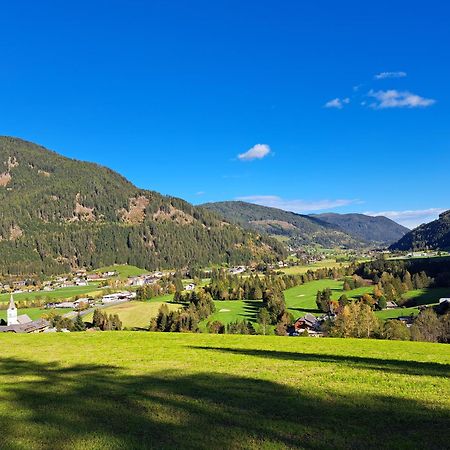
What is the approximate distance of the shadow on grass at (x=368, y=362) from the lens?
18672mm

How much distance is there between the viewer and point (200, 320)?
112562 millimetres

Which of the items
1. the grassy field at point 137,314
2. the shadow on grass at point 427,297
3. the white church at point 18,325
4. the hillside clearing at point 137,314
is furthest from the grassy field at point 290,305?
the white church at point 18,325

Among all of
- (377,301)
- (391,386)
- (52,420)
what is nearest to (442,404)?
(391,386)

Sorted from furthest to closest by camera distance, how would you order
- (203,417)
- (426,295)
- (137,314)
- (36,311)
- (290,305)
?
(36,311) < (426,295) < (290,305) < (137,314) < (203,417)

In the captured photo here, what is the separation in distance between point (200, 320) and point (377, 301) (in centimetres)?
5353

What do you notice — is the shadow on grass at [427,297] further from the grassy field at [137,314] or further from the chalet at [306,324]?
the grassy field at [137,314]

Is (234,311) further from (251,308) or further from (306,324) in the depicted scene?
(306,324)

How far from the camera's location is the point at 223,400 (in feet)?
43.8

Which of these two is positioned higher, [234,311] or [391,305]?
[391,305]

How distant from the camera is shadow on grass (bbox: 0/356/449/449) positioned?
9.98 meters

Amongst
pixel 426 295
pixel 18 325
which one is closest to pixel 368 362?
pixel 18 325

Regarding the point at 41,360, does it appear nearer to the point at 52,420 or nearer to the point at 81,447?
the point at 52,420

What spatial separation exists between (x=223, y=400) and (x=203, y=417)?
1839mm

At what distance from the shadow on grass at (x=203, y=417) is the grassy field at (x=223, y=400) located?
0.03 meters
